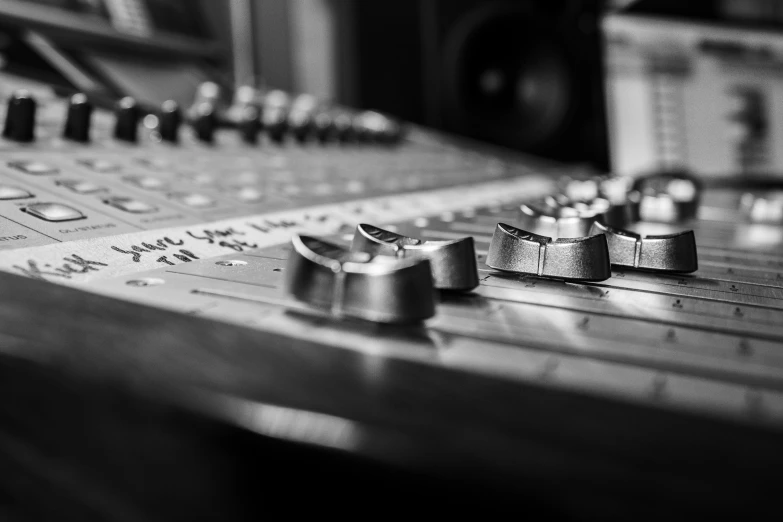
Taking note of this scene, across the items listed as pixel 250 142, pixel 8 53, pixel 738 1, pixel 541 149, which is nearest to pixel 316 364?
pixel 250 142

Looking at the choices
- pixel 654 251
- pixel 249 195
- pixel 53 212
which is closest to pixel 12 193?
pixel 53 212

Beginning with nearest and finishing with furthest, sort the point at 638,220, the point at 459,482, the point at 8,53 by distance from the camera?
the point at 459,482
the point at 638,220
the point at 8,53

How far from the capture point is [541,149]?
2838 millimetres

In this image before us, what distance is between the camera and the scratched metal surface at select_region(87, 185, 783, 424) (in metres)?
0.29

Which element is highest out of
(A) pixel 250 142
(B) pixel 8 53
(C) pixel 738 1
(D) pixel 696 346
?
(C) pixel 738 1

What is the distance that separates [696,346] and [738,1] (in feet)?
8.87

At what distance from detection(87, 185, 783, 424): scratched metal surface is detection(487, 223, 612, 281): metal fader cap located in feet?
→ 0.05

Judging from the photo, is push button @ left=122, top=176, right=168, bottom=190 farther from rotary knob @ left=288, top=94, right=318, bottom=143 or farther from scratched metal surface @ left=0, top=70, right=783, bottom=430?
rotary knob @ left=288, top=94, right=318, bottom=143

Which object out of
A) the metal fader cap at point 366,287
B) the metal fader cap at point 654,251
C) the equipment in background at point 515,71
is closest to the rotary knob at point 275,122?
the metal fader cap at point 654,251

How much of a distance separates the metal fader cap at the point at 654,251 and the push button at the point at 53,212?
43cm

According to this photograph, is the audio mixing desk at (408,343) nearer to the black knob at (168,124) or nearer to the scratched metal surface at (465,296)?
the scratched metal surface at (465,296)

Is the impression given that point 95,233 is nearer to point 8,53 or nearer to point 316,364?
point 316,364

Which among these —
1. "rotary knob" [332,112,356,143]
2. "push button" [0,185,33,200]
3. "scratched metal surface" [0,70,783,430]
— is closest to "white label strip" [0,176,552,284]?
"scratched metal surface" [0,70,783,430]

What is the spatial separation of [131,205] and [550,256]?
40 centimetres
